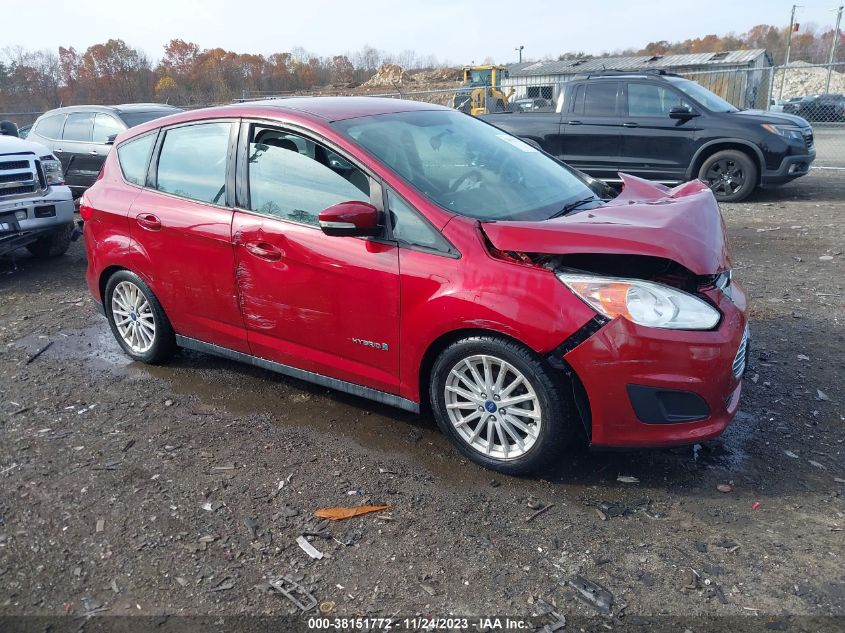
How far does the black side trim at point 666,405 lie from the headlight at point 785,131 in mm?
8408

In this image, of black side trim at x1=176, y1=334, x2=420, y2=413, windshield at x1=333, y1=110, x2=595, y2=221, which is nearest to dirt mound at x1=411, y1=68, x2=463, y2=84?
windshield at x1=333, y1=110, x2=595, y2=221

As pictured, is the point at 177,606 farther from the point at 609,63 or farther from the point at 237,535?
the point at 609,63

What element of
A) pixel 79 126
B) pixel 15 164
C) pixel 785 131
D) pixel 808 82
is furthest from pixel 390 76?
pixel 15 164

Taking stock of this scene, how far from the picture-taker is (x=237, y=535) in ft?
Answer: 9.88

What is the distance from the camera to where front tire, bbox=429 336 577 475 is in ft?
10.2

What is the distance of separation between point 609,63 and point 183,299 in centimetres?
4006

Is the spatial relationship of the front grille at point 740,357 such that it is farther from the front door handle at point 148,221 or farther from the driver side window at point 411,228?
the front door handle at point 148,221

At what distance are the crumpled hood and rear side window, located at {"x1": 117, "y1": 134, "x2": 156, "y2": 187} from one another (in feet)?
8.59

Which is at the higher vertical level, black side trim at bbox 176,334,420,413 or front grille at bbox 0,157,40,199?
front grille at bbox 0,157,40,199

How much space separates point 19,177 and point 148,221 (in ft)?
13.5

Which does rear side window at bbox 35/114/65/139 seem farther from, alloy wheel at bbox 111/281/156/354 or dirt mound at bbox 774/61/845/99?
dirt mound at bbox 774/61/845/99

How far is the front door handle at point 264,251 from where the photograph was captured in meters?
3.77

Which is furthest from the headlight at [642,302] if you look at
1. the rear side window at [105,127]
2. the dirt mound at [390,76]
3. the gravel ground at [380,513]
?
the dirt mound at [390,76]

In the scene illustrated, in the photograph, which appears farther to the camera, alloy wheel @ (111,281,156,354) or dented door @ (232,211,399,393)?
alloy wheel @ (111,281,156,354)
